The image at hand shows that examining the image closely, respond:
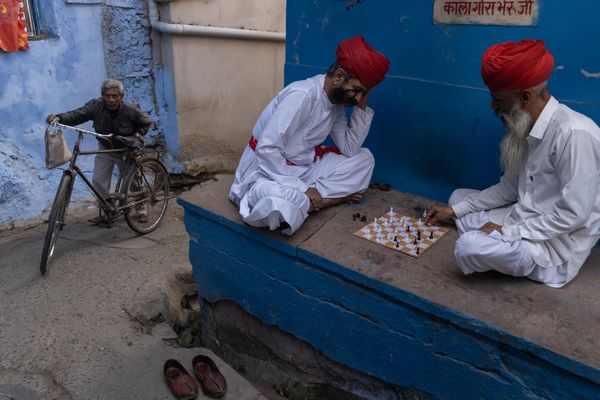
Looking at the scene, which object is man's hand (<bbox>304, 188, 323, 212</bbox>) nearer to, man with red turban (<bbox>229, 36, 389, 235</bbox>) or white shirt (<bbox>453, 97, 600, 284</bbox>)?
man with red turban (<bbox>229, 36, 389, 235</bbox>)

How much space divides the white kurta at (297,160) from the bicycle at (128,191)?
1.63 m

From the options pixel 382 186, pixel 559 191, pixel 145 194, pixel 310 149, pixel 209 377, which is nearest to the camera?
pixel 559 191

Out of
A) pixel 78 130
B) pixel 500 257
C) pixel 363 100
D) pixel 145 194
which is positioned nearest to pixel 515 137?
pixel 500 257

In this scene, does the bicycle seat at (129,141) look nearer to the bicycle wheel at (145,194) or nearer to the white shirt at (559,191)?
the bicycle wheel at (145,194)

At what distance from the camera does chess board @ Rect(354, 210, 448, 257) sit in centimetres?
299

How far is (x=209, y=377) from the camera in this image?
312 centimetres

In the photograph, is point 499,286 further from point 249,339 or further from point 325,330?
point 249,339

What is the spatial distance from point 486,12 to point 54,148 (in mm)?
3509

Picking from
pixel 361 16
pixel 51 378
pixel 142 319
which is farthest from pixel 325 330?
pixel 361 16

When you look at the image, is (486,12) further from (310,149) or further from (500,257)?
(500,257)

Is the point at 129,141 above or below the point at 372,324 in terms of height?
above

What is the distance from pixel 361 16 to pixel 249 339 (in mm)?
2661

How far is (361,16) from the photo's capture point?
3820 millimetres

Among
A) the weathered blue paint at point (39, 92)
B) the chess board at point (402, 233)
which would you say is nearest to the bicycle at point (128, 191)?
the weathered blue paint at point (39, 92)
